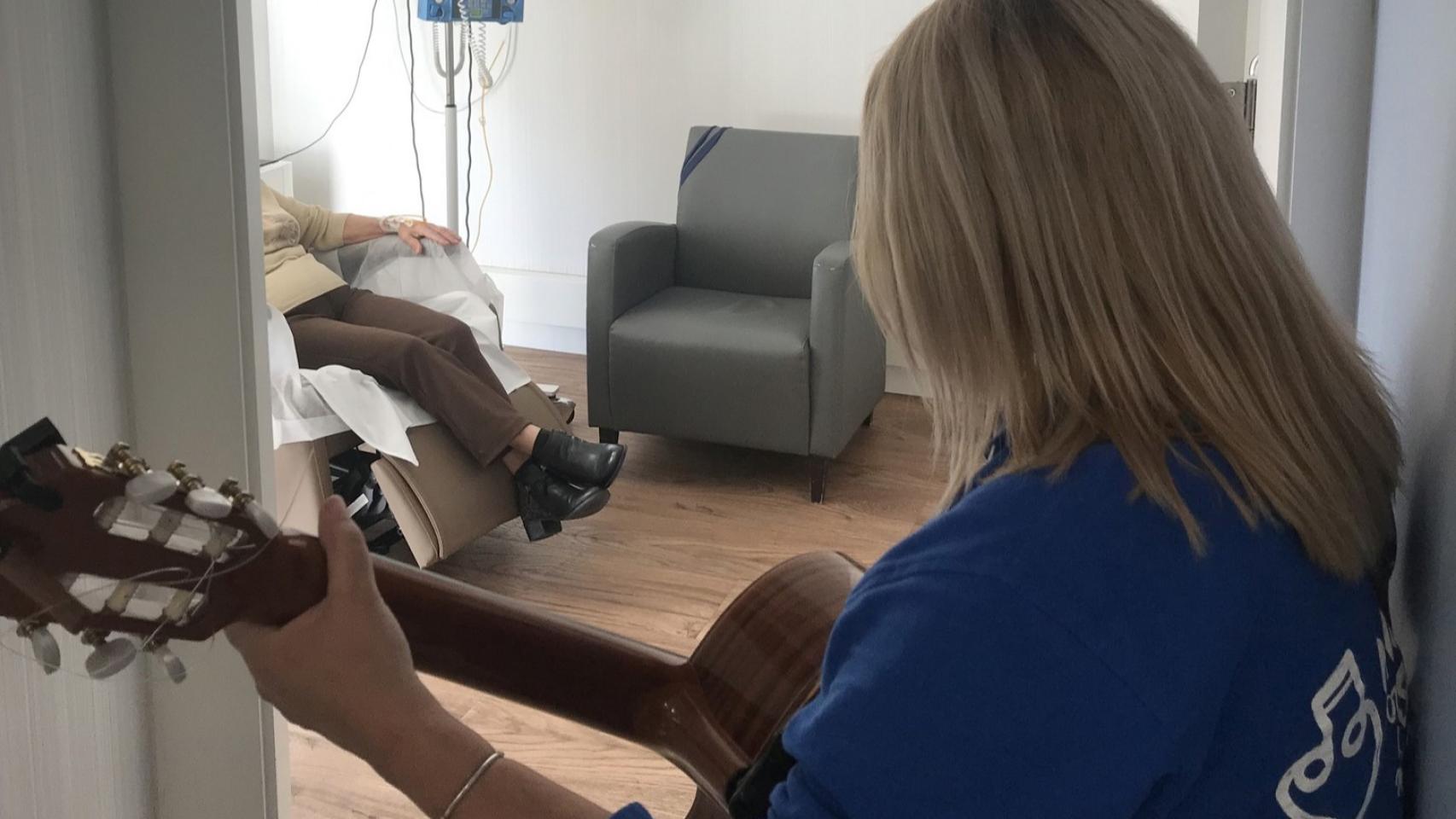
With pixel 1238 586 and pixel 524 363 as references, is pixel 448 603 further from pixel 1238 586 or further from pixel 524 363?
pixel 524 363

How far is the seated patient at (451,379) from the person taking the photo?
295 centimetres

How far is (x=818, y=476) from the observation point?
11.3ft

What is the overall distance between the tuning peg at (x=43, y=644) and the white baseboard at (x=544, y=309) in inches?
156

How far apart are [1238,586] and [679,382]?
2837 mm

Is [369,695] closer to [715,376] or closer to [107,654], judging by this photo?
[107,654]

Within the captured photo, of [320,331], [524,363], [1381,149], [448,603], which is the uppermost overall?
[1381,149]

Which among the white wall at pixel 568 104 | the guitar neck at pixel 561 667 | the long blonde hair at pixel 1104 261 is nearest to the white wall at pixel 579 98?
the white wall at pixel 568 104

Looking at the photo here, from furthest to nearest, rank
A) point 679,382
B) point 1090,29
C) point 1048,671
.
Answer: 1. point 679,382
2. point 1090,29
3. point 1048,671

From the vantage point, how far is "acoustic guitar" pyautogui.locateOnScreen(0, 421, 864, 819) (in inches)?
27.3

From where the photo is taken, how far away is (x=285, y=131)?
4848 millimetres

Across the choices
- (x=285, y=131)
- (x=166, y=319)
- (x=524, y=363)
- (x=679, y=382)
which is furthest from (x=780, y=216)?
(x=166, y=319)

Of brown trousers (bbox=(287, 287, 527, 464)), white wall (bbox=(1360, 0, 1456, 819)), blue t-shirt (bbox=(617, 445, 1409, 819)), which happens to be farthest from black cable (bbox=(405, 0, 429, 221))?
blue t-shirt (bbox=(617, 445, 1409, 819))

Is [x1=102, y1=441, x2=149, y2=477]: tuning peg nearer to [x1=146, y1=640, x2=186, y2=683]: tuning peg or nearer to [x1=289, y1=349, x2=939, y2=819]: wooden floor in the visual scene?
[x1=146, y1=640, x2=186, y2=683]: tuning peg

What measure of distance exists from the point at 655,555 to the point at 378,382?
0.68 m
